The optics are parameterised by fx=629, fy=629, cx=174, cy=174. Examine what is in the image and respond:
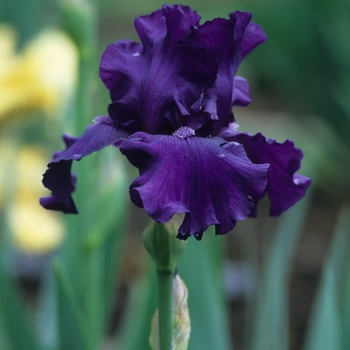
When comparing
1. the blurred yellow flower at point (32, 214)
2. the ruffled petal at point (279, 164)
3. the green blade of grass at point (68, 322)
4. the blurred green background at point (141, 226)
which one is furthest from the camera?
the blurred yellow flower at point (32, 214)

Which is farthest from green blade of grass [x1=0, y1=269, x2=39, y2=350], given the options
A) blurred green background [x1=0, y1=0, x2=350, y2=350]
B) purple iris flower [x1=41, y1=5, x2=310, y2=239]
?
purple iris flower [x1=41, y1=5, x2=310, y2=239]

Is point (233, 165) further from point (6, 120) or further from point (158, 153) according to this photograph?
point (6, 120)

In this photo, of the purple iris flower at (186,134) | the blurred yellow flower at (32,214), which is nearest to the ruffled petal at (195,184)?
the purple iris flower at (186,134)

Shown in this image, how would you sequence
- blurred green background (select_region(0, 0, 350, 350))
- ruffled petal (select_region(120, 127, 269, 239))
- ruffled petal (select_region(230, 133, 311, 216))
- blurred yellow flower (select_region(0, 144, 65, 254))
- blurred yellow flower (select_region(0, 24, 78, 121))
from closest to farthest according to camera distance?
ruffled petal (select_region(120, 127, 269, 239)) < ruffled petal (select_region(230, 133, 311, 216)) < blurred green background (select_region(0, 0, 350, 350)) < blurred yellow flower (select_region(0, 24, 78, 121)) < blurred yellow flower (select_region(0, 144, 65, 254))

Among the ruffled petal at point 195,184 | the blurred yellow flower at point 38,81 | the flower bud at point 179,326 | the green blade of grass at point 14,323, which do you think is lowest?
the green blade of grass at point 14,323

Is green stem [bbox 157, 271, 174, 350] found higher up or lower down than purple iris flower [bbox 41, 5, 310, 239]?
lower down

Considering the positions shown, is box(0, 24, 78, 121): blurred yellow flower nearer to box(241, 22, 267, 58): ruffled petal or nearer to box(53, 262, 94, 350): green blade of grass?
box(53, 262, 94, 350): green blade of grass

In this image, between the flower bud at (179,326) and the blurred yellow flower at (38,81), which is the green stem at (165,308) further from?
the blurred yellow flower at (38,81)

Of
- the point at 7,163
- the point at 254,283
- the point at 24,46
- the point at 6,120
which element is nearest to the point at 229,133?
the point at 7,163

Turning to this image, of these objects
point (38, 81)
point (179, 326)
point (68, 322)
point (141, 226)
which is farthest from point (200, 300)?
point (141, 226)
